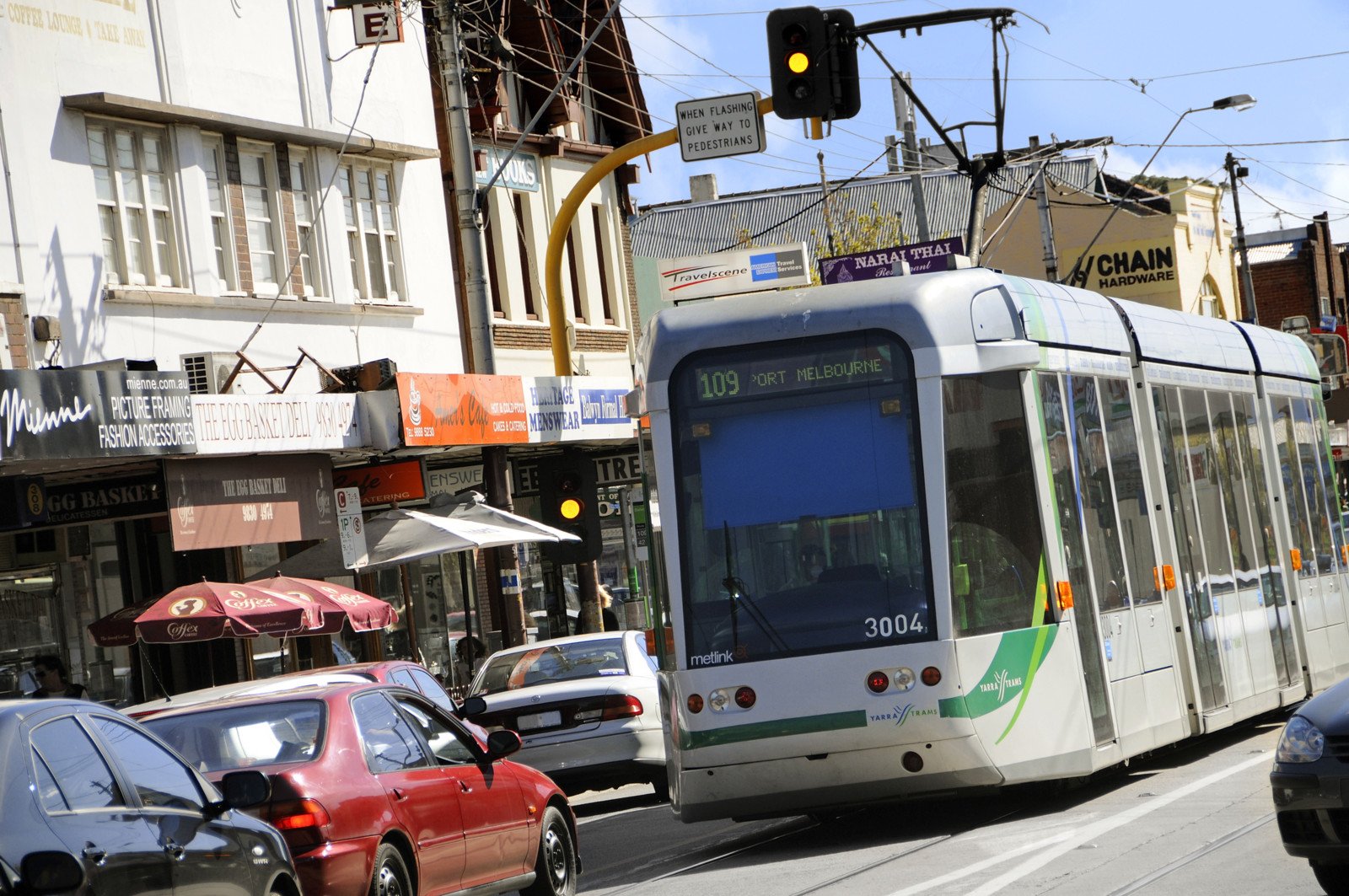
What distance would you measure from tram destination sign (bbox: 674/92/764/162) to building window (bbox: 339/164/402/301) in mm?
7184

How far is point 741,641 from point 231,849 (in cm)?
494

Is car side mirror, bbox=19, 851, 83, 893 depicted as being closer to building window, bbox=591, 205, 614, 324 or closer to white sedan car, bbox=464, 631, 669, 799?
white sedan car, bbox=464, 631, 669, 799

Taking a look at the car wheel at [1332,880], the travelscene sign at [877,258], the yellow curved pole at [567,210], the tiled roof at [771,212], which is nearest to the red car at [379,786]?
the car wheel at [1332,880]

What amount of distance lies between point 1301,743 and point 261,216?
1746cm

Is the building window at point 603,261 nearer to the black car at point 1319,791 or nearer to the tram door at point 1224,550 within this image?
the tram door at point 1224,550

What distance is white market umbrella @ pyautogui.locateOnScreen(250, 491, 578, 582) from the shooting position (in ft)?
65.6

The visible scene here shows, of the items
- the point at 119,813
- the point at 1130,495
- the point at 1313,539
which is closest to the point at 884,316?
the point at 1130,495

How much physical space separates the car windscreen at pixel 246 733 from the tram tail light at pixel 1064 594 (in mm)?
4708

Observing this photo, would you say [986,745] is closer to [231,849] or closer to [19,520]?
[231,849]

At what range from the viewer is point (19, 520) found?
17984 mm

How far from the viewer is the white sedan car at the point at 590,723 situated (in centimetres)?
1666

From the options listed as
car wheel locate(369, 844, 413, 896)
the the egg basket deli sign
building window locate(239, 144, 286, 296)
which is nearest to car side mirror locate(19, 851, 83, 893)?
car wheel locate(369, 844, 413, 896)

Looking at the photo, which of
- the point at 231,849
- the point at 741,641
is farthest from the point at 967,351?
the point at 231,849

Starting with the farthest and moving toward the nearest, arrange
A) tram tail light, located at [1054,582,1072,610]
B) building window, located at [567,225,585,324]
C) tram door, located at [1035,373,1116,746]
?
building window, located at [567,225,585,324] → tram door, located at [1035,373,1116,746] → tram tail light, located at [1054,582,1072,610]
